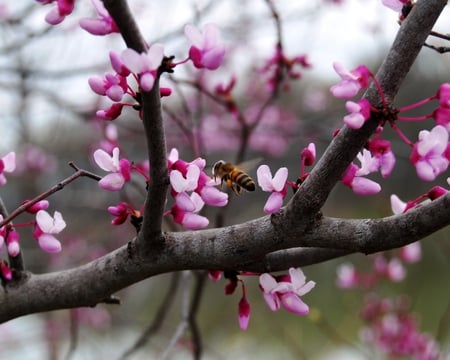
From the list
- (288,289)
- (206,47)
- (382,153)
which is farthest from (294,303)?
(206,47)

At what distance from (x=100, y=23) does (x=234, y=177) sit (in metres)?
0.72

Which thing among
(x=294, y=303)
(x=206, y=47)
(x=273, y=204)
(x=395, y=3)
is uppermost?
(x=395, y=3)

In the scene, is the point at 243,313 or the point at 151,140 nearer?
the point at 151,140

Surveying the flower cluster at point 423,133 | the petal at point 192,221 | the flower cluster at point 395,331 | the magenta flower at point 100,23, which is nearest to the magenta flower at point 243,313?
the petal at point 192,221

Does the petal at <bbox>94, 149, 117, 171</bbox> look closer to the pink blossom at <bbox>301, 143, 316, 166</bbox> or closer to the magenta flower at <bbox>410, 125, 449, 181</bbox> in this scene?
the pink blossom at <bbox>301, 143, 316, 166</bbox>

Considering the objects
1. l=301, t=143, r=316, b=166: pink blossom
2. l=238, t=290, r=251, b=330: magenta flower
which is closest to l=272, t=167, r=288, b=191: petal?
l=301, t=143, r=316, b=166: pink blossom

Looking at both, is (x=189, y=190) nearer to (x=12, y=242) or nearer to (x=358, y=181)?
(x=358, y=181)

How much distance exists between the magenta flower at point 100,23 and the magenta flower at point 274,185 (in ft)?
1.38

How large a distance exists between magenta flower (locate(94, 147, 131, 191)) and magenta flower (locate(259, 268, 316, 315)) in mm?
370

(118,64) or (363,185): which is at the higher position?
(118,64)

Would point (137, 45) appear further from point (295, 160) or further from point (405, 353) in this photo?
point (295, 160)

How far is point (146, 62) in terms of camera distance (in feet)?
3.04

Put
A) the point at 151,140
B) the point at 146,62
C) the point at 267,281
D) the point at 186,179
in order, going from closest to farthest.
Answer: the point at 146,62
the point at 151,140
the point at 186,179
the point at 267,281

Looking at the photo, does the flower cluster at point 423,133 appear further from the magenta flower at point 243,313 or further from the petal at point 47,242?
the petal at point 47,242
